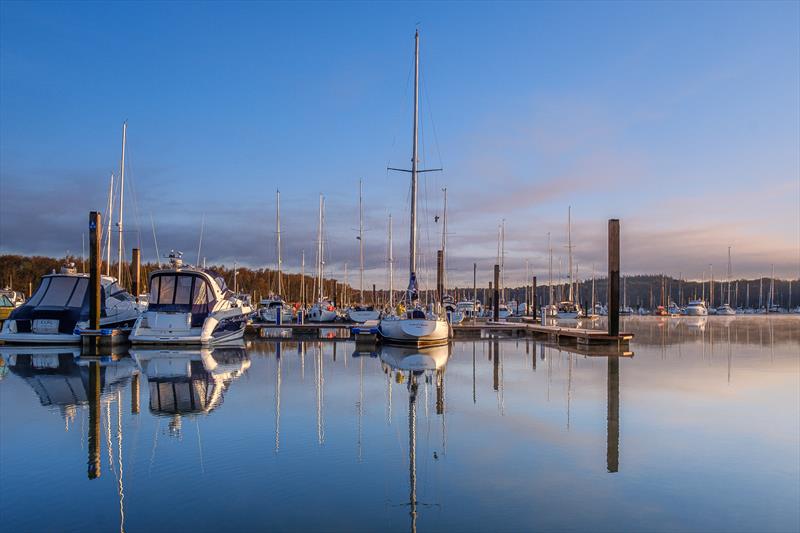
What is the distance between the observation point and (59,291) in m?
28.8

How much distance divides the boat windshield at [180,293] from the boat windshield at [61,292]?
130 inches

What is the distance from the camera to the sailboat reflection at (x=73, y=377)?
458 inches

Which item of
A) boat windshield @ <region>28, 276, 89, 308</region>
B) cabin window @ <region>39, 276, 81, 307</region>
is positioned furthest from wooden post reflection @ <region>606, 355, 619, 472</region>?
cabin window @ <region>39, 276, 81, 307</region>

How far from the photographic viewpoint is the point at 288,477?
315 inches

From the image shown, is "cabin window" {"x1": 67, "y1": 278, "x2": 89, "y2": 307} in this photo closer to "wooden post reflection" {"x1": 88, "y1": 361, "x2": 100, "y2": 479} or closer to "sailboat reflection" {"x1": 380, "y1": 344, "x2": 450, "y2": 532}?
"wooden post reflection" {"x1": 88, "y1": 361, "x2": 100, "y2": 479}

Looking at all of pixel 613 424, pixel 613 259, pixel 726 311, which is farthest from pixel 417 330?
pixel 726 311

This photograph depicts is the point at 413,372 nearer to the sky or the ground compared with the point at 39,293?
nearer to the ground

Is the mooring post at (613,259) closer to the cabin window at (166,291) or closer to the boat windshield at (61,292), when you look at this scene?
the cabin window at (166,291)

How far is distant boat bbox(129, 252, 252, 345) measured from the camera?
26663 millimetres

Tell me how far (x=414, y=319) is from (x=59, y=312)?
597 inches

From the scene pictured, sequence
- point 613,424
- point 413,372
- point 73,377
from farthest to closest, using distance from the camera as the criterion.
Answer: point 413,372
point 73,377
point 613,424

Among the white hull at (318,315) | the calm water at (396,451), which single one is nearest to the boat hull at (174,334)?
the calm water at (396,451)

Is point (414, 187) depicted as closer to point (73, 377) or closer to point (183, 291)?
point (183, 291)

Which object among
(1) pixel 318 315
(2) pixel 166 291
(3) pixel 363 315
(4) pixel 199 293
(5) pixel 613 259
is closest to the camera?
(2) pixel 166 291
